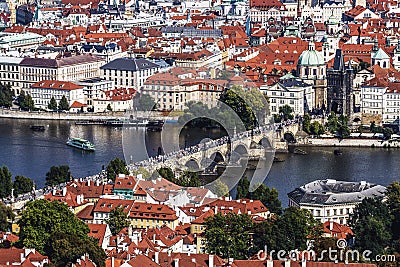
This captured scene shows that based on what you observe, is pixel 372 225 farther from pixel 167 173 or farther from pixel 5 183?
pixel 5 183

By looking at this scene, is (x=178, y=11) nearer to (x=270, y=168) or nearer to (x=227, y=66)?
(x=227, y=66)

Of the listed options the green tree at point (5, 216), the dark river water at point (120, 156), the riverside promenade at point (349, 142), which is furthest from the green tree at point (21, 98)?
the green tree at point (5, 216)

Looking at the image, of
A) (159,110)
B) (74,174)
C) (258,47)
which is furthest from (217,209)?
(258,47)

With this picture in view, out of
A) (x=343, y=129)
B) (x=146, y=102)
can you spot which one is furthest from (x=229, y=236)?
(x=146, y=102)

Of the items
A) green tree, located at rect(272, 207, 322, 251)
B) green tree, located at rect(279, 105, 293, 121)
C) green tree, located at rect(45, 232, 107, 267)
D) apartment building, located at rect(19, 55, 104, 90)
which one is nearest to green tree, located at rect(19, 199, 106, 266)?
green tree, located at rect(45, 232, 107, 267)

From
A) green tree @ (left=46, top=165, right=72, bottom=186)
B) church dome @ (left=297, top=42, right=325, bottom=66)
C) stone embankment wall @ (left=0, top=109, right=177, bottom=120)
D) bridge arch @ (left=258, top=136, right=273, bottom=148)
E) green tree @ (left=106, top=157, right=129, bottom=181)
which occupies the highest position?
church dome @ (left=297, top=42, right=325, bottom=66)

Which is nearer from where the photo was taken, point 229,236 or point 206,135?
point 229,236

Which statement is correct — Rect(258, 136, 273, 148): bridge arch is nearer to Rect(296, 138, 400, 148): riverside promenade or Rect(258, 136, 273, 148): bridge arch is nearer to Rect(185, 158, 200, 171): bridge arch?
Rect(296, 138, 400, 148): riverside promenade
